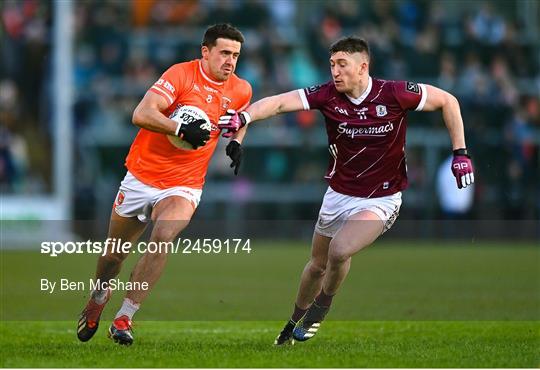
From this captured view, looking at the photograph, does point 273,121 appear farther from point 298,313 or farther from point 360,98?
point 360,98

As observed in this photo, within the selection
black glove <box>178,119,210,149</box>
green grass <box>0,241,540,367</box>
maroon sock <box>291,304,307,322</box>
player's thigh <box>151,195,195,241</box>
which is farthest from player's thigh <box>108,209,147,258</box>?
maroon sock <box>291,304,307,322</box>

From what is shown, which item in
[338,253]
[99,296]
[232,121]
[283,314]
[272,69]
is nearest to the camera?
[338,253]

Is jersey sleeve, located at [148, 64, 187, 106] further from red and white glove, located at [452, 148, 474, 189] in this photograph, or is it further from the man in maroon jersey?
red and white glove, located at [452, 148, 474, 189]

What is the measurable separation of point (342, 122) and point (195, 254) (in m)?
12.4

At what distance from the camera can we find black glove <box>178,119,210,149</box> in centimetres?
927

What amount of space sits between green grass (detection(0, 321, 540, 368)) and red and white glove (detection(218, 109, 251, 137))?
1741 mm

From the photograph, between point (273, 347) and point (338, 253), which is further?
point (273, 347)

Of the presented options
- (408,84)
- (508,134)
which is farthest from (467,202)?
(408,84)

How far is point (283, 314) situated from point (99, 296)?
9.67ft

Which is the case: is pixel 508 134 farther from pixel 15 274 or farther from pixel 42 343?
pixel 42 343

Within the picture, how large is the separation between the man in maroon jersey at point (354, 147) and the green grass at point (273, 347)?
0.57m

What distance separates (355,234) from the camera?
30.6 ft

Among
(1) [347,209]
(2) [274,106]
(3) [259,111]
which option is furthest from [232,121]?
(1) [347,209]

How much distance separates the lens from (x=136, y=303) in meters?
9.40
